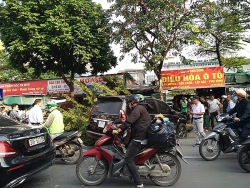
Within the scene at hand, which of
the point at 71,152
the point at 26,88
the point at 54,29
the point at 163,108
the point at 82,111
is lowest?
the point at 71,152

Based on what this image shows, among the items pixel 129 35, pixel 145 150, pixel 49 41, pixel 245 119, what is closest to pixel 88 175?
pixel 145 150

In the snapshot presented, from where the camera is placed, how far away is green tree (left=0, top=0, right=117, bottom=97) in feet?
41.5

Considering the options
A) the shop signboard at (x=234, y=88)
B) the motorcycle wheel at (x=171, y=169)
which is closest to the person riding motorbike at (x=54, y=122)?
the motorcycle wheel at (x=171, y=169)

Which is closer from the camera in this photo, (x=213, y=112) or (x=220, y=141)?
(x=220, y=141)

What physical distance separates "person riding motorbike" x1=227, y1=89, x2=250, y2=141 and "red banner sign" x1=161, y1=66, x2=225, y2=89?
7237 millimetres

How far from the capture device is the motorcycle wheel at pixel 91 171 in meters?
5.08

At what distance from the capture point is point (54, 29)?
1277cm

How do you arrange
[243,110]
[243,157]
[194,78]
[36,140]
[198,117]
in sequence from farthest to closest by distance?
[194,78], [198,117], [243,110], [243,157], [36,140]

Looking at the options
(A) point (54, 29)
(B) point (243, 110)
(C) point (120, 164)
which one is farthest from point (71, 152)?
(A) point (54, 29)

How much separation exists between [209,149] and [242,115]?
1.16 meters

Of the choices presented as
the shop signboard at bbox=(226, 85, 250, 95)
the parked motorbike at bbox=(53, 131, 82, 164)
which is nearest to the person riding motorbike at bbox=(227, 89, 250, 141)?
the parked motorbike at bbox=(53, 131, 82, 164)

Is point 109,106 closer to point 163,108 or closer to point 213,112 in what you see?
point 163,108

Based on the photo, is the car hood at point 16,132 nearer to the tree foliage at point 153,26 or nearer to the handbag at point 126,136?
the handbag at point 126,136

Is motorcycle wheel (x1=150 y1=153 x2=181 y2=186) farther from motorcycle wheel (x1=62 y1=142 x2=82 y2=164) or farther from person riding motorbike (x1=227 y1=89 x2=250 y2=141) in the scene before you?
motorcycle wheel (x1=62 y1=142 x2=82 y2=164)
